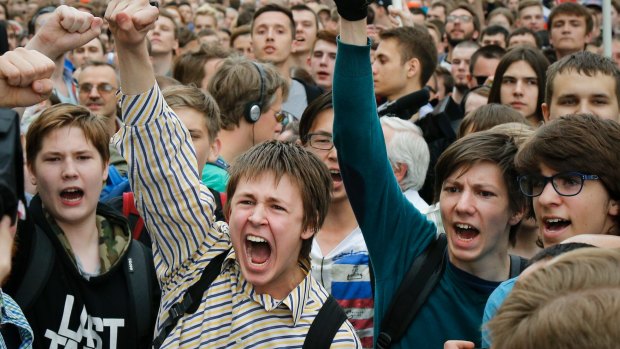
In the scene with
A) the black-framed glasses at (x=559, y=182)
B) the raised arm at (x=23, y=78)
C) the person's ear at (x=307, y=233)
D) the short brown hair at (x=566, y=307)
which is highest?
the raised arm at (x=23, y=78)

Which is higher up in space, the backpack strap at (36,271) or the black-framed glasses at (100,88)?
the black-framed glasses at (100,88)

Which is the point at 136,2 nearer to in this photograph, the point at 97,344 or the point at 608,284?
the point at 97,344

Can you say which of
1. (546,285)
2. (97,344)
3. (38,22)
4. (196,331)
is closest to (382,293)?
(196,331)

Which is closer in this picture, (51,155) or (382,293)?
(382,293)

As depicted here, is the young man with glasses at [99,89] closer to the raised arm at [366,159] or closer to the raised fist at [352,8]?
the raised arm at [366,159]

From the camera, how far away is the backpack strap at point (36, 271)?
3.53 metres

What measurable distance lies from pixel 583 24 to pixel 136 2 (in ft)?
24.1

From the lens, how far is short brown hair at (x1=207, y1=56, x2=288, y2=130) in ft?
17.6

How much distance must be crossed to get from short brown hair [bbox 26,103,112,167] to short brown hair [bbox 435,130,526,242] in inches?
63.5

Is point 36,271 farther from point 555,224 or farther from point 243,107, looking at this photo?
point 243,107

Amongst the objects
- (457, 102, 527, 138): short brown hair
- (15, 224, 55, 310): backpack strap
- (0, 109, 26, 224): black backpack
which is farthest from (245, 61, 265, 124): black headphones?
(0, 109, 26, 224): black backpack

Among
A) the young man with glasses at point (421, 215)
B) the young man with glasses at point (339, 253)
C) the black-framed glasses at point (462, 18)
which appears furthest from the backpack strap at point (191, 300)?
the black-framed glasses at point (462, 18)

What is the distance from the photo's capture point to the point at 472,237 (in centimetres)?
326

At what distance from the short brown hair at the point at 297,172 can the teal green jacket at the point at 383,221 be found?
214mm
